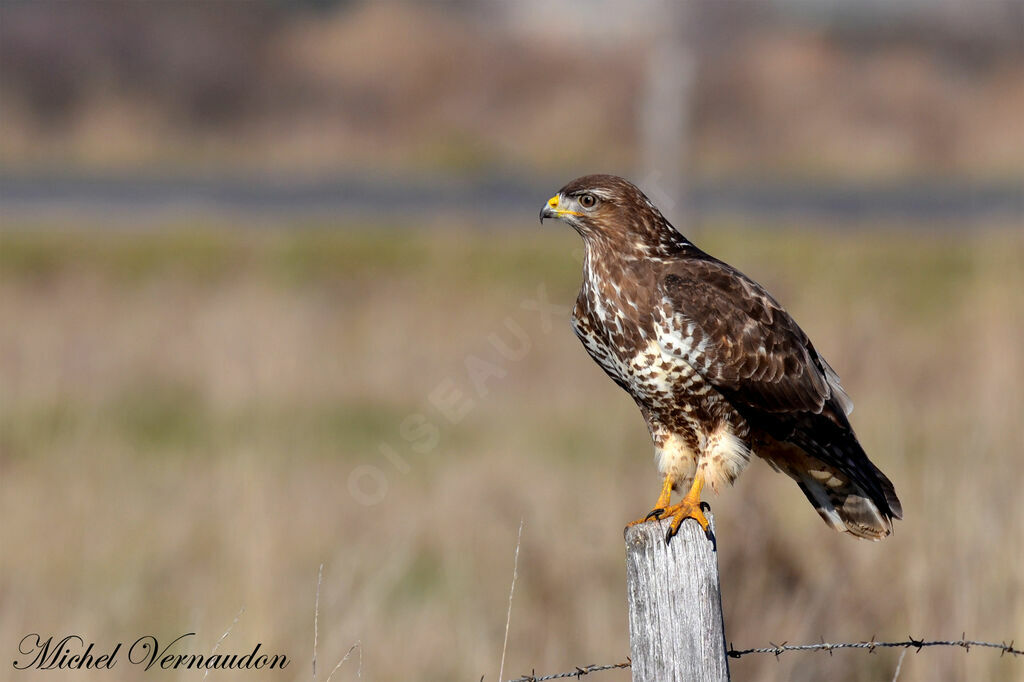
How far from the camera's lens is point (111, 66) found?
79.5 ft

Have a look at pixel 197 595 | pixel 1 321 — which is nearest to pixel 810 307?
pixel 197 595

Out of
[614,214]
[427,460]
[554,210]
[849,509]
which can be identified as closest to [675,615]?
[849,509]

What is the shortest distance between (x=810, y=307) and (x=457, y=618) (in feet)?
16.2

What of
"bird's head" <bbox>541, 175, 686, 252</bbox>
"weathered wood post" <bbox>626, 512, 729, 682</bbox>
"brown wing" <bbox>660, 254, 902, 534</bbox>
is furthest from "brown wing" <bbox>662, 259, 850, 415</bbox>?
"weathered wood post" <bbox>626, 512, 729, 682</bbox>

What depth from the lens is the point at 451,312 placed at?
1280cm

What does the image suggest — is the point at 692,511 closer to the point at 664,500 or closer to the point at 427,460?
the point at 664,500

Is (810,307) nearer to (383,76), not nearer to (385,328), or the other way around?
(385,328)

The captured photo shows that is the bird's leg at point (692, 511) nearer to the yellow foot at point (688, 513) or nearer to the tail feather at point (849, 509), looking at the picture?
the yellow foot at point (688, 513)

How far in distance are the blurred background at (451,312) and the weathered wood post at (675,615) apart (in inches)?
94.8

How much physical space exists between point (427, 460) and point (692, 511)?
613cm

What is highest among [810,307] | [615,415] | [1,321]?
[810,307]

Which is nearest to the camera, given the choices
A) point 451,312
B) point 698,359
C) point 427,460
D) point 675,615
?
point 675,615
